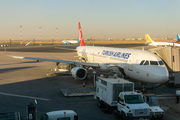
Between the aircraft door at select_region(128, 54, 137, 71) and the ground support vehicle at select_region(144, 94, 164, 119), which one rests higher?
the aircraft door at select_region(128, 54, 137, 71)

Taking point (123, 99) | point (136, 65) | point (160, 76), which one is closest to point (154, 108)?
point (123, 99)

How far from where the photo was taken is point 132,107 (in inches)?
504

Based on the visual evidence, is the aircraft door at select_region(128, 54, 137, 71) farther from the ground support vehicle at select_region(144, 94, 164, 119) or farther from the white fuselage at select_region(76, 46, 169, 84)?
the ground support vehicle at select_region(144, 94, 164, 119)

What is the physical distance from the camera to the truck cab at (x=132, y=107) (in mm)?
12625

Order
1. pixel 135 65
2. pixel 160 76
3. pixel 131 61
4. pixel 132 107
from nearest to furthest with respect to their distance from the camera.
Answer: pixel 132 107, pixel 160 76, pixel 135 65, pixel 131 61

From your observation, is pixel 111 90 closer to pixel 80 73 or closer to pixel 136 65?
pixel 136 65

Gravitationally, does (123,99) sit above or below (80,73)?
below

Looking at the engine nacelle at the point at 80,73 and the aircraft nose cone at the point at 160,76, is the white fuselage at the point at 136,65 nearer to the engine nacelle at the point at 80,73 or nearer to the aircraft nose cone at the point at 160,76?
the aircraft nose cone at the point at 160,76

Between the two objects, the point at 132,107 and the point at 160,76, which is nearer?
the point at 132,107

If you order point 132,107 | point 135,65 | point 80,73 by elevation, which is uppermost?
point 135,65

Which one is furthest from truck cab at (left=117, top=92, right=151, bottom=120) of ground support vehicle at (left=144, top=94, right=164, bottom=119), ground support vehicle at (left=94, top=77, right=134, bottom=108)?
ground support vehicle at (left=144, top=94, right=164, bottom=119)

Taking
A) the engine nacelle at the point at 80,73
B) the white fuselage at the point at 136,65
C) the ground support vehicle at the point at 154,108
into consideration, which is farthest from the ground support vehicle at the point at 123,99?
the engine nacelle at the point at 80,73

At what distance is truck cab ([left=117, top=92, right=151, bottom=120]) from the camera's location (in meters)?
12.6

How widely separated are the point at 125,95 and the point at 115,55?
36.4ft
